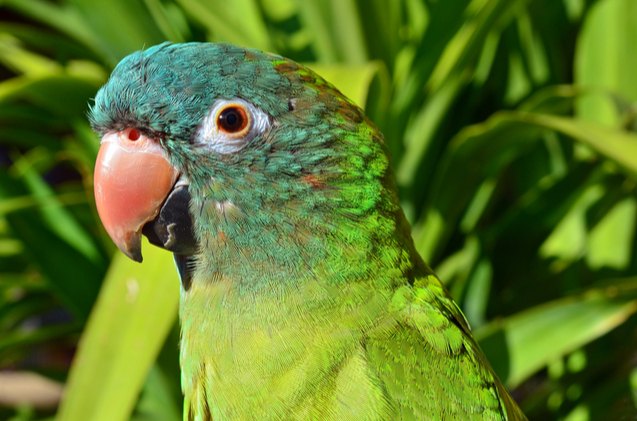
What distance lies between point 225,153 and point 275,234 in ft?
0.32

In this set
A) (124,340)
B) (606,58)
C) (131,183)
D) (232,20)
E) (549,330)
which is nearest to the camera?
(131,183)

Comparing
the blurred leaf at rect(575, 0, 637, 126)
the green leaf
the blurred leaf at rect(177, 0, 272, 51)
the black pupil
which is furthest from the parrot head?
the blurred leaf at rect(575, 0, 637, 126)

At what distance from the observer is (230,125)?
81 centimetres

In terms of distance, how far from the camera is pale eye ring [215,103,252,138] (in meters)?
0.80

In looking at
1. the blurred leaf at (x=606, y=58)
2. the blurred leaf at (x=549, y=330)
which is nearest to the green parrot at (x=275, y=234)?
the blurred leaf at (x=549, y=330)

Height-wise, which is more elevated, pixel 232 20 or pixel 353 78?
pixel 232 20

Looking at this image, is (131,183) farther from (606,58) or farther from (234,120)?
(606,58)

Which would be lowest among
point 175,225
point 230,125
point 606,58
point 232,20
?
point 175,225

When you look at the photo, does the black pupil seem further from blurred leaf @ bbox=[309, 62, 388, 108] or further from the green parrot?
blurred leaf @ bbox=[309, 62, 388, 108]

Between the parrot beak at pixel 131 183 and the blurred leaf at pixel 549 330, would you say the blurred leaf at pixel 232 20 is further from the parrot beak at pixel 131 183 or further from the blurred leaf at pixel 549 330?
the blurred leaf at pixel 549 330

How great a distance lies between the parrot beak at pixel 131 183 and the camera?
0.80m

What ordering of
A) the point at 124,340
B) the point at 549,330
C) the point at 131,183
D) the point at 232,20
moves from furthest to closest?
1. the point at 232,20
2. the point at 549,330
3. the point at 124,340
4. the point at 131,183

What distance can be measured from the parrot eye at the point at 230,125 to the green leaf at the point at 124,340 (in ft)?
0.75

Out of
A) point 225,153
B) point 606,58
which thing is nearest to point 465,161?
point 606,58
